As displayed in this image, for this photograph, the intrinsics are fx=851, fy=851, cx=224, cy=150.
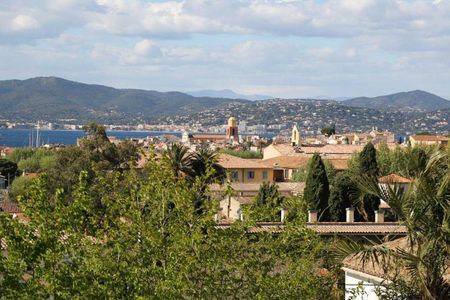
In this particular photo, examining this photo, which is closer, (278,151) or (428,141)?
(428,141)

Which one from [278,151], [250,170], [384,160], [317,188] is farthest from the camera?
[278,151]

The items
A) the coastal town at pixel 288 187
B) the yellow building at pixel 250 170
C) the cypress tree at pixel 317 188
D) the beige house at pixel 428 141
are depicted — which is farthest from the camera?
the yellow building at pixel 250 170

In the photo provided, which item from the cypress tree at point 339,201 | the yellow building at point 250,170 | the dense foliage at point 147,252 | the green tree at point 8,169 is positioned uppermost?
the dense foliage at point 147,252

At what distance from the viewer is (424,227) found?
464 inches

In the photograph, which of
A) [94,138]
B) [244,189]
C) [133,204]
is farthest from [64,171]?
[133,204]

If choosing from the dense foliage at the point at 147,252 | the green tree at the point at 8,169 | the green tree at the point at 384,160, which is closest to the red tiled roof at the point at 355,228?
the dense foliage at the point at 147,252

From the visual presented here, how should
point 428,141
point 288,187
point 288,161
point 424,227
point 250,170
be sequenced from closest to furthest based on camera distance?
1. point 424,227
2. point 428,141
3. point 288,187
4. point 250,170
5. point 288,161

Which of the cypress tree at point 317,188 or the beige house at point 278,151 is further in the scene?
the beige house at point 278,151

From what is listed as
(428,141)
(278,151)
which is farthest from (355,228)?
(278,151)

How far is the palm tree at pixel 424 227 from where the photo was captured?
38.0ft

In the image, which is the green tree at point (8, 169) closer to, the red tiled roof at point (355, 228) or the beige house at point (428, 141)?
the beige house at point (428, 141)

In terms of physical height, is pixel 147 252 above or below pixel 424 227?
below

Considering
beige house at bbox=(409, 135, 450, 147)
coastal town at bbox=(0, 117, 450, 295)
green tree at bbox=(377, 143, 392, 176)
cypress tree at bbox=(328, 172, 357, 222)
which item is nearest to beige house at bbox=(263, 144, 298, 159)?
coastal town at bbox=(0, 117, 450, 295)

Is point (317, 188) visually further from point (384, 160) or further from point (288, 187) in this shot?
point (384, 160)
